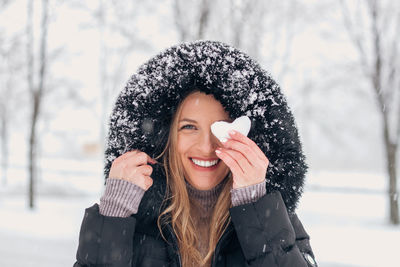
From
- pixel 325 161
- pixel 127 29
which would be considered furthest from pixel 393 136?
pixel 325 161

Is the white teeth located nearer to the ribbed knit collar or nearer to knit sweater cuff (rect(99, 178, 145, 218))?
the ribbed knit collar

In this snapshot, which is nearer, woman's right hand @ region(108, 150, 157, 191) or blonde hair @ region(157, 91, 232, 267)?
woman's right hand @ region(108, 150, 157, 191)

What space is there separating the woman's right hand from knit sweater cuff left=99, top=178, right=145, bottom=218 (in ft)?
0.08

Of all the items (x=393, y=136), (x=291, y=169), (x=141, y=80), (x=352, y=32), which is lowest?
(x=291, y=169)

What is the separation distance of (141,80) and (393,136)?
8053 millimetres

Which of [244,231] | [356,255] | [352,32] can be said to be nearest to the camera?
[244,231]

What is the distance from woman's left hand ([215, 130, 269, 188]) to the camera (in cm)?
149

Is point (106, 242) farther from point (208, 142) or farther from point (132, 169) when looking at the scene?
point (208, 142)

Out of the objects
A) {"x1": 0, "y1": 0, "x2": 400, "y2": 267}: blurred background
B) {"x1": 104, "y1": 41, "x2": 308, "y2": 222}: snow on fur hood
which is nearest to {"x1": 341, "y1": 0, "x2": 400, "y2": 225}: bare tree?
{"x1": 0, "y1": 0, "x2": 400, "y2": 267}: blurred background

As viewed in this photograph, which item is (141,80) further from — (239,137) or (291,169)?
(291,169)

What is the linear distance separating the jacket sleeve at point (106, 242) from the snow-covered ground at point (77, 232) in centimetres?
454

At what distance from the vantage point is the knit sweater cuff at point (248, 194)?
1.52 meters

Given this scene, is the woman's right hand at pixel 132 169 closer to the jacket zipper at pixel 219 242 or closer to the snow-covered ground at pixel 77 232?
the jacket zipper at pixel 219 242

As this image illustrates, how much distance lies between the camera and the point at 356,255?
5.79 metres
